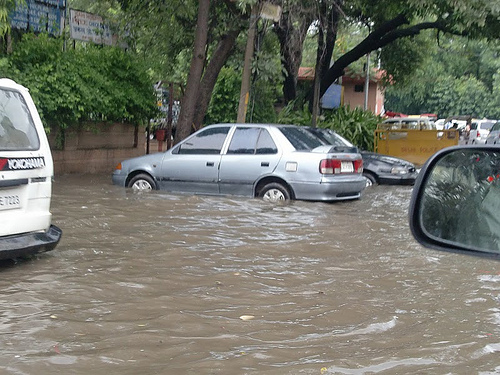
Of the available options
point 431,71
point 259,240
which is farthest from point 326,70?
point 431,71

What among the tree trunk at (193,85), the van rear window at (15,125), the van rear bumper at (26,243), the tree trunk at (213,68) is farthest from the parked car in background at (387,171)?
the van rear window at (15,125)

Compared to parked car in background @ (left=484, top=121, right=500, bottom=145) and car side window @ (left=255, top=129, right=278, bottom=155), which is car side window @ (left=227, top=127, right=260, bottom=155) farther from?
parked car in background @ (left=484, top=121, right=500, bottom=145)

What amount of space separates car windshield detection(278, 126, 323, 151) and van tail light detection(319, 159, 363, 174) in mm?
569

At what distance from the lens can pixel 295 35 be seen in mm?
20547

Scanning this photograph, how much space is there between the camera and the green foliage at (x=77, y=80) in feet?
47.2

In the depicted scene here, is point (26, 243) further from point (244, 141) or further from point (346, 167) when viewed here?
point (346, 167)

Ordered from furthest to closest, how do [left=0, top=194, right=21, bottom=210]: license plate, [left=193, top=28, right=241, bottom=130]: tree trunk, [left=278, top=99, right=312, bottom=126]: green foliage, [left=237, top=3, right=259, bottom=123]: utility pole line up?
[left=278, top=99, right=312, bottom=126]: green foliage
[left=193, top=28, right=241, bottom=130]: tree trunk
[left=237, top=3, right=259, bottom=123]: utility pole
[left=0, top=194, right=21, bottom=210]: license plate

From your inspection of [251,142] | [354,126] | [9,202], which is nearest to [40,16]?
[251,142]

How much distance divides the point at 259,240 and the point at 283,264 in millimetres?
1296

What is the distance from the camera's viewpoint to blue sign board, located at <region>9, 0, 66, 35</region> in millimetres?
16236

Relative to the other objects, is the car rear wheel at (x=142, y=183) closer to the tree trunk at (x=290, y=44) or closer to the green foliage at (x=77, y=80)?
the green foliage at (x=77, y=80)

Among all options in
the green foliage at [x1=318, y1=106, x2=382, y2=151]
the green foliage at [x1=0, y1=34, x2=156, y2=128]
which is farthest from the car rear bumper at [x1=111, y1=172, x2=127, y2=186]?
the green foliage at [x1=318, y1=106, x2=382, y2=151]

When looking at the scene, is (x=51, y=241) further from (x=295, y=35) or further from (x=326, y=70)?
(x=326, y=70)

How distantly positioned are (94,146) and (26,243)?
424 inches
